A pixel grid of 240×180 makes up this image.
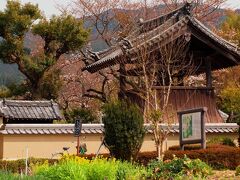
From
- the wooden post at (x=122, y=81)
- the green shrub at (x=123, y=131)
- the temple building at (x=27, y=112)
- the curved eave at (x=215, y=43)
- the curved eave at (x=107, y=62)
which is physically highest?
the curved eave at (x=215, y=43)

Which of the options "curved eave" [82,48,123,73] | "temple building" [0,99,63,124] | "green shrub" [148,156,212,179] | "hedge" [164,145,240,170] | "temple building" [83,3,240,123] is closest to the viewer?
"green shrub" [148,156,212,179]

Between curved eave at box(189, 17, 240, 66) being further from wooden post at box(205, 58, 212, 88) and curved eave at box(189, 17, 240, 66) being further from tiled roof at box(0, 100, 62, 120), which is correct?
tiled roof at box(0, 100, 62, 120)

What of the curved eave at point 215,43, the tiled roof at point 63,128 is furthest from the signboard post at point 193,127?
the curved eave at point 215,43

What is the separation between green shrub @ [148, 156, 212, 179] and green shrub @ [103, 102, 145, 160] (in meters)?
5.72

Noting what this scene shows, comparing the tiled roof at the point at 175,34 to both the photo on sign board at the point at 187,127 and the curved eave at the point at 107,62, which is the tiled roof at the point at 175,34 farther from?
the photo on sign board at the point at 187,127

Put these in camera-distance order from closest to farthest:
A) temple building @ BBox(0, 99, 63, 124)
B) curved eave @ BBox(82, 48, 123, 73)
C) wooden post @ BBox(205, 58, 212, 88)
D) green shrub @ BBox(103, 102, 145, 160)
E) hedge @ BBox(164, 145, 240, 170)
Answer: green shrub @ BBox(103, 102, 145, 160), hedge @ BBox(164, 145, 240, 170), curved eave @ BBox(82, 48, 123, 73), wooden post @ BBox(205, 58, 212, 88), temple building @ BBox(0, 99, 63, 124)

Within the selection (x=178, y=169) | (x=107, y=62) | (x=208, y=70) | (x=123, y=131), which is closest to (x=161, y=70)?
(x=208, y=70)

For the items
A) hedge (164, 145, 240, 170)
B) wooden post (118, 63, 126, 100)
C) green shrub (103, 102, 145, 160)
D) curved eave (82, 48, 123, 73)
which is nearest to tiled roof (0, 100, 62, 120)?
curved eave (82, 48, 123, 73)

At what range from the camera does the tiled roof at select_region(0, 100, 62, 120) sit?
2764 centimetres

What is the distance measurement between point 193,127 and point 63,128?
6.77 m

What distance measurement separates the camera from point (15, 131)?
24.5 meters

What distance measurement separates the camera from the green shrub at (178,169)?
12.2 meters

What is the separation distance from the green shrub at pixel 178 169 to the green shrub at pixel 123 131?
225 inches

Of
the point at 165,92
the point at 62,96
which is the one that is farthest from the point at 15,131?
the point at 62,96
